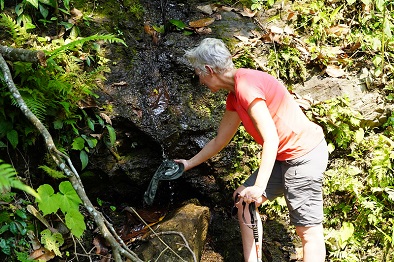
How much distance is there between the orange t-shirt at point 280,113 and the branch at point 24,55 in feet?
5.72

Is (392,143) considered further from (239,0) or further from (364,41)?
(239,0)

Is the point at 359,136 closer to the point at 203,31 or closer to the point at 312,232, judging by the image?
the point at 312,232

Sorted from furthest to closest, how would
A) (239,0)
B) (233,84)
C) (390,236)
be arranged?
(239,0) → (390,236) → (233,84)

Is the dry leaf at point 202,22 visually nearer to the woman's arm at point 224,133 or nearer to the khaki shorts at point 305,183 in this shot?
the woman's arm at point 224,133

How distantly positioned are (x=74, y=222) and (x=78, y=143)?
1218 mm

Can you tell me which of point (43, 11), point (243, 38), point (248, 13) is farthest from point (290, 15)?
point (43, 11)

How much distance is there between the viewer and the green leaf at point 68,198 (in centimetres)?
349

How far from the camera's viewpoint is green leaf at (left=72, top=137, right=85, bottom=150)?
14.6ft

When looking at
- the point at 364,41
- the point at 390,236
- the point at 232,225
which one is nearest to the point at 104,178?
the point at 232,225

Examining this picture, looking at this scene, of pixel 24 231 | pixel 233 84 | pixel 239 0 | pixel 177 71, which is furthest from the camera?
pixel 239 0

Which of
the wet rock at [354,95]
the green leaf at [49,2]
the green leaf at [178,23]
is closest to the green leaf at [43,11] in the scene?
the green leaf at [49,2]

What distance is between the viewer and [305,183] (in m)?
3.68

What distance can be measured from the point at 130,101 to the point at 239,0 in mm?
2416

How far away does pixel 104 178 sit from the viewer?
4.89 metres
